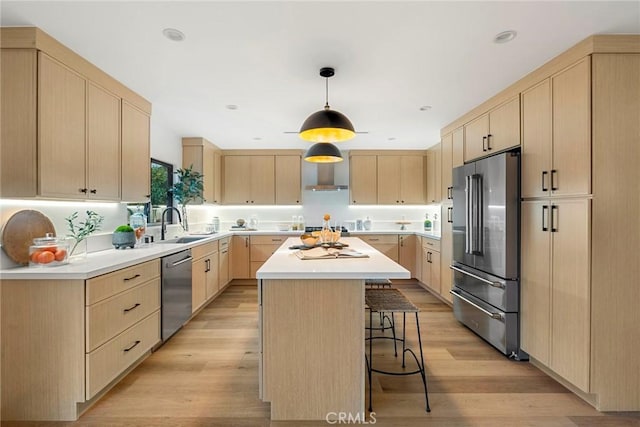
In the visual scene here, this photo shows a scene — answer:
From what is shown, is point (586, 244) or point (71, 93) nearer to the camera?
point (586, 244)

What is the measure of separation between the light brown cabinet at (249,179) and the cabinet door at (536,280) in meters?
4.11

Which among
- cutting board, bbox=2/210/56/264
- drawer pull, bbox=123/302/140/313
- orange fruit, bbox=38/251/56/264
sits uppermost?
cutting board, bbox=2/210/56/264

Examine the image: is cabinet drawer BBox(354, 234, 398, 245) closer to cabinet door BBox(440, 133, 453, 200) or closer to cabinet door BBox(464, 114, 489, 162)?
cabinet door BBox(440, 133, 453, 200)

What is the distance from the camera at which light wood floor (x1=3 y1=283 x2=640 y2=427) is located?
6.12ft

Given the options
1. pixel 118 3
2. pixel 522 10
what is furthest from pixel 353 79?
pixel 118 3

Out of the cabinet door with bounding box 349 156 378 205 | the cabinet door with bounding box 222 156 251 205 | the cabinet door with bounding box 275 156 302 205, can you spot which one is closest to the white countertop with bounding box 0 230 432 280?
the cabinet door with bounding box 222 156 251 205

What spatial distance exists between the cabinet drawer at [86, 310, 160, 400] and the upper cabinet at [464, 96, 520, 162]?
3.53 meters

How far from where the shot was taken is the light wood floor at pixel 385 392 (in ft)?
6.12

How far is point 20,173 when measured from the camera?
1.92 meters

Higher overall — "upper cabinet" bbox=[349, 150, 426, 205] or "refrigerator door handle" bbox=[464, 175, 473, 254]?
"upper cabinet" bbox=[349, 150, 426, 205]

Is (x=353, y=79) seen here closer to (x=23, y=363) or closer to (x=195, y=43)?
(x=195, y=43)

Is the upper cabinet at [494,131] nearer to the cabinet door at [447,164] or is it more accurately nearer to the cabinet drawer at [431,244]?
the cabinet door at [447,164]

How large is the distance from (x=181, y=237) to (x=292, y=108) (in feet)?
7.56

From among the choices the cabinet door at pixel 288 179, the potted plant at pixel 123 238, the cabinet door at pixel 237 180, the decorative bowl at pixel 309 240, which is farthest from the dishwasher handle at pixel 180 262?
the cabinet door at pixel 288 179
